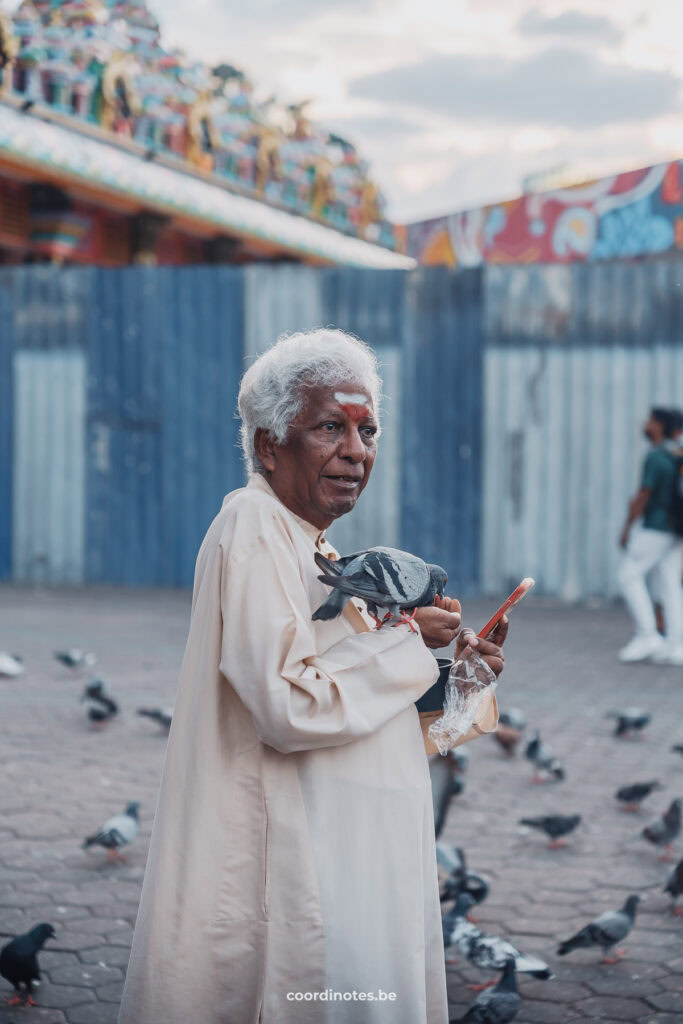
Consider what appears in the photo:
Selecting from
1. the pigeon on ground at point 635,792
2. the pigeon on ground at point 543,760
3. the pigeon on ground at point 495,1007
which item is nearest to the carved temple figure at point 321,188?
the pigeon on ground at point 543,760

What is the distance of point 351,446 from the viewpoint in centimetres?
253

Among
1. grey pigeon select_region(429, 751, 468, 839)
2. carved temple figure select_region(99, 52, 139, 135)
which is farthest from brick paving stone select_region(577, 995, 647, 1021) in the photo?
carved temple figure select_region(99, 52, 139, 135)

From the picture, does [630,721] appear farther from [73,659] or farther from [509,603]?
[509,603]

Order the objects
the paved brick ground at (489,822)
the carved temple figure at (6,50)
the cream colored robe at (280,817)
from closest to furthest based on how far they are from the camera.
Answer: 1. the cream colored robe at (280,817)
2. the paved brick ground at (489,822)
3. the carved temple figure at (6,50)

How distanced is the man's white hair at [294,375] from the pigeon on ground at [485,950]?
6.35 feet

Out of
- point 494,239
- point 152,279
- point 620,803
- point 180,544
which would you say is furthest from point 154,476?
point 494,239

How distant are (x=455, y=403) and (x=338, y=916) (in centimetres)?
1083

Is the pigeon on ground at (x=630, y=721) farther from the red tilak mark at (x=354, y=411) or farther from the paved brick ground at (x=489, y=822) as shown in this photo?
the red tilak mark at (x=354, y=411)

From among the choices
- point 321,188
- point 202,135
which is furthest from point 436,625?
point 321,188

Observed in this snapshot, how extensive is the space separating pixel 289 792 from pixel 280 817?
0.17 ft

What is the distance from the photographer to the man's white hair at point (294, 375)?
251 cm

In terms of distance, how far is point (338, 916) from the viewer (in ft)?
7.80

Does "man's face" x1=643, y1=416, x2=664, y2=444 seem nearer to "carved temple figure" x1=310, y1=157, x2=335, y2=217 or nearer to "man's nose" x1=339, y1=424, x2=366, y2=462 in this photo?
"man's nose" x1=339, y1=424, x2=366, y2=462

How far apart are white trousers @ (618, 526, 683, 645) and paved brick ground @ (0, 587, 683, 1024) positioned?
44cm
